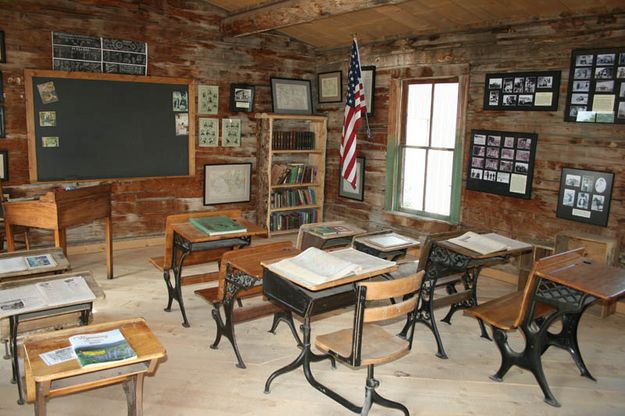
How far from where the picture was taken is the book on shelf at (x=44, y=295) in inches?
105

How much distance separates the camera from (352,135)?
567cm

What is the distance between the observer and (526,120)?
5.16 meters

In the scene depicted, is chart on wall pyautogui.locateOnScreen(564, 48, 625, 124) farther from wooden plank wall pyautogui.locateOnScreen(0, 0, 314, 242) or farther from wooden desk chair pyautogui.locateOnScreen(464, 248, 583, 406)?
wooden plank wall pyautogui.locateOnScreen(0, 0, 314, 242)

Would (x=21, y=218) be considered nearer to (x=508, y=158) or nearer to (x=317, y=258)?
(x=317, y=258)

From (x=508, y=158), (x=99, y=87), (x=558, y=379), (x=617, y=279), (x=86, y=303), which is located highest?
(x=99, y=87)

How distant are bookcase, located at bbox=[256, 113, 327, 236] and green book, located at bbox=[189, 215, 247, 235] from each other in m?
2.71

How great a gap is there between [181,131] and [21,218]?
2355 millimetres

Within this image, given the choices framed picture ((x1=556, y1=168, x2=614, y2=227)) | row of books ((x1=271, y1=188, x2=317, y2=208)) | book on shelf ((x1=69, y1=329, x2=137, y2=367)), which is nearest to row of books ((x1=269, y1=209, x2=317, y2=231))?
row of books ((x1=271, y1=188, x2=317, y2=208))

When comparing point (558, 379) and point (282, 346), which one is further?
point (282, 346)

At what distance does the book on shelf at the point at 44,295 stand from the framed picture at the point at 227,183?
382cm

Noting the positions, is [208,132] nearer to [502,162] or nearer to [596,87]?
[502,162]

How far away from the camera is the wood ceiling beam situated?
481cm

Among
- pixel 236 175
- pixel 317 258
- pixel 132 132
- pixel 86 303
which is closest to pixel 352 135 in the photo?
pixel 236 175

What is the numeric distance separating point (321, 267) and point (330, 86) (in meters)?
4.86
